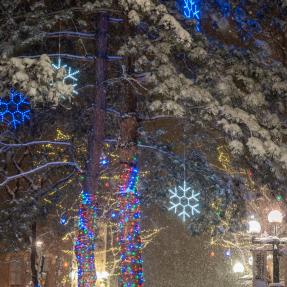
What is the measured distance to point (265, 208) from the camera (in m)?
25.5

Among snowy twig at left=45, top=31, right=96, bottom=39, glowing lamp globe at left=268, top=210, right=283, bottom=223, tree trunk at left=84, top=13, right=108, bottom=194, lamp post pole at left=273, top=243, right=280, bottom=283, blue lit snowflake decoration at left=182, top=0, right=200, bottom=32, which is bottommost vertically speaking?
lamp post pole at left=273, top=243, right=280, bottom=283

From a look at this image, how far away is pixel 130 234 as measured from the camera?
12.4 metres

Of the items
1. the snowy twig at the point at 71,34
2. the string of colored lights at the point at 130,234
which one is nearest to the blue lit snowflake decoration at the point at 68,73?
the snowy twig at the point at 71,34

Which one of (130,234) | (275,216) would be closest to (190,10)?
(130,234)

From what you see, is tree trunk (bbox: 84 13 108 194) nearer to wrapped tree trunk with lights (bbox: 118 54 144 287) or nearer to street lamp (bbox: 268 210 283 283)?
wrapped tree trunk with lights (bbox: 118 54 144 287)

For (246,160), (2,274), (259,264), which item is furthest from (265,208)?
(2,274)

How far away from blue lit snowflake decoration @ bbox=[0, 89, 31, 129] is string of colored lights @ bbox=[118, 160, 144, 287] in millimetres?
2811

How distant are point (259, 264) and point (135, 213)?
13.7ft

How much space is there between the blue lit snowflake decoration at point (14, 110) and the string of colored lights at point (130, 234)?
9.22 feet

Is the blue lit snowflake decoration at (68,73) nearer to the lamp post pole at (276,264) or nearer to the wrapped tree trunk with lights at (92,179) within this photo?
the wrapped tree trunk with lights at (92,179)

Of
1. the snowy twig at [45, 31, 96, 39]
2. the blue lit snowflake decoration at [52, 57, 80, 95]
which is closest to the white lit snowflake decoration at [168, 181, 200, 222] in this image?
the blue lit snowflake decoration at [52, 57, 80, 95]

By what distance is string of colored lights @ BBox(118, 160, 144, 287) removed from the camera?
1227cm

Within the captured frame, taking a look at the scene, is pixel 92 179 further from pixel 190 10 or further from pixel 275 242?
pixel 275 242

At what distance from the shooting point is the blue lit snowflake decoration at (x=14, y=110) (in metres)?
12.8
